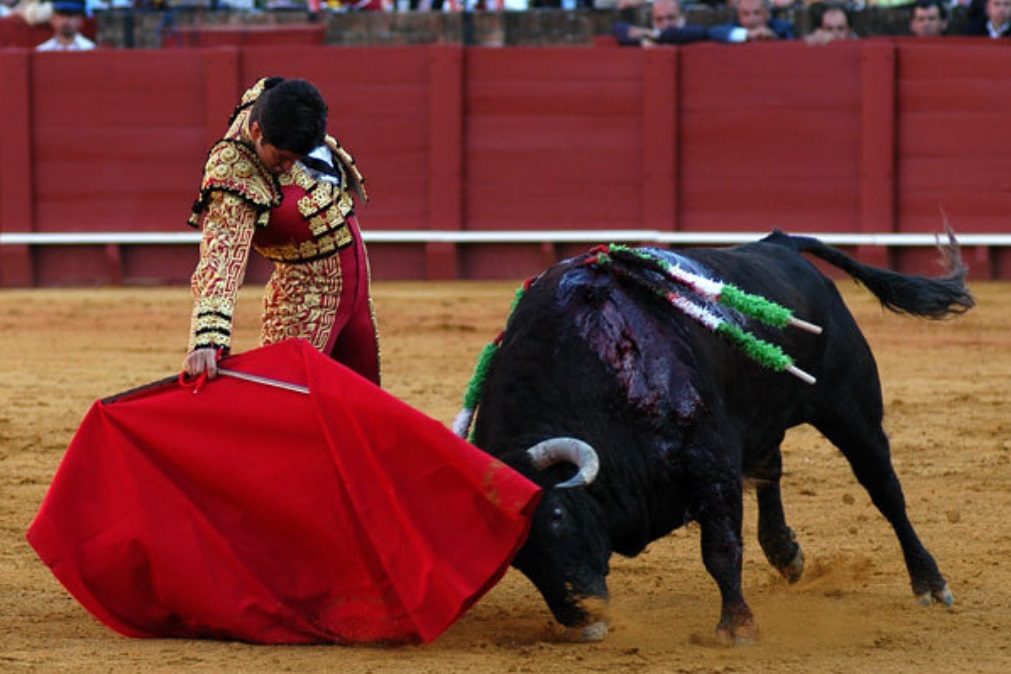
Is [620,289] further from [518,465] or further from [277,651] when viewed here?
[277,651]

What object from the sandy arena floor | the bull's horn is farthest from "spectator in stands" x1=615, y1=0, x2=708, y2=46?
the bull's horn

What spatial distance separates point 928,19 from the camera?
10312 mm

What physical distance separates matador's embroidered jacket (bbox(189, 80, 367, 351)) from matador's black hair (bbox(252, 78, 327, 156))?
18cm

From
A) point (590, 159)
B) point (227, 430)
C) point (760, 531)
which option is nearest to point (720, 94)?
point (590, 159)

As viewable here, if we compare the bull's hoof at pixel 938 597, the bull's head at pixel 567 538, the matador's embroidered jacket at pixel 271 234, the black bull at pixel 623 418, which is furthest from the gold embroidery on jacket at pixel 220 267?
the bull's hoof at pixel 938 597

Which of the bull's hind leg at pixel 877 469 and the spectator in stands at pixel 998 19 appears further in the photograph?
the spectator in stands at pixel 998 19

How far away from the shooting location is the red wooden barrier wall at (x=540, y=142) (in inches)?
401

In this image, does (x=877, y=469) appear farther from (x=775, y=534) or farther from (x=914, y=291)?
(x=914, y=291)

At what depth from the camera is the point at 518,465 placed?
354 centimetres

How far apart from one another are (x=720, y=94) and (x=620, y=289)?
22.0 ft

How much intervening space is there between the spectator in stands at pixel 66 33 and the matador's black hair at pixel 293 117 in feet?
23.8

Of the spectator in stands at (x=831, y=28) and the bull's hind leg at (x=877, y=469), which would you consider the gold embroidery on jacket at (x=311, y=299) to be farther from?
the spectator in stands at (x=831, y=28)

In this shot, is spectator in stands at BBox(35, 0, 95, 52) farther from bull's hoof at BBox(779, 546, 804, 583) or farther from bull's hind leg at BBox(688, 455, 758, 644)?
bull's hind leg at BBox(688, 455, 758, 644)

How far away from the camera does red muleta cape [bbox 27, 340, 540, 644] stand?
11.8 ft
